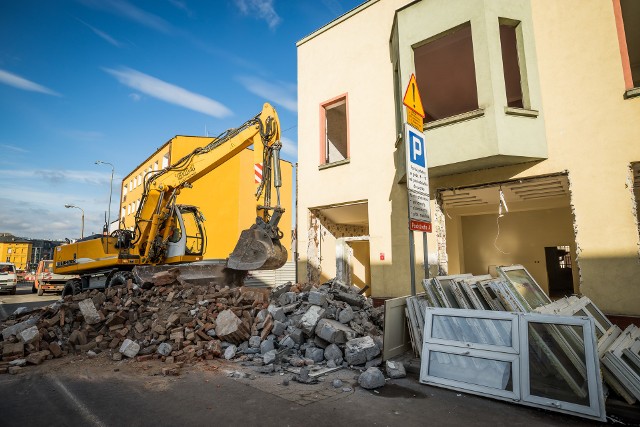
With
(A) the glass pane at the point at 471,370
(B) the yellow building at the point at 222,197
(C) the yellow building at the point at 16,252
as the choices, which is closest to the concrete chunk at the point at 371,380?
(A) the glass pane at the point at 471,370

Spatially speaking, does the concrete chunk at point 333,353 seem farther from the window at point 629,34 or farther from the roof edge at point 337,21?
the roof edge at point 337,21

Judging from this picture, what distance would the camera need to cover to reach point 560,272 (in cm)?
1429

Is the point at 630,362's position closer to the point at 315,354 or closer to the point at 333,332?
the point at 333,332

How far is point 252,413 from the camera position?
3.57 meters

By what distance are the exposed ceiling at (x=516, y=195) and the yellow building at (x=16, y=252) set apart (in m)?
74.7

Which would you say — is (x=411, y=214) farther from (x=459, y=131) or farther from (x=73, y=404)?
(x=73, y=404)

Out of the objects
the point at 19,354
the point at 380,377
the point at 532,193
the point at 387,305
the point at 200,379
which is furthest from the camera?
the point at 532,193

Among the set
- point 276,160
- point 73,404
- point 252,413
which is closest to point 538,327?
point 252,413

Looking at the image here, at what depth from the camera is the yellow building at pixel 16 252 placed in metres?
58.9

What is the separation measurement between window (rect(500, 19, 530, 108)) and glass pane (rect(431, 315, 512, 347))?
5117 mm

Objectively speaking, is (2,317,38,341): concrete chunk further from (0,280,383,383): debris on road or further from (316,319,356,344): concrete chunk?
(316,319,356,344): concrete chunk

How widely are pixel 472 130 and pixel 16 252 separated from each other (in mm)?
79780

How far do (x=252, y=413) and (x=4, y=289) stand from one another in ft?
85.4

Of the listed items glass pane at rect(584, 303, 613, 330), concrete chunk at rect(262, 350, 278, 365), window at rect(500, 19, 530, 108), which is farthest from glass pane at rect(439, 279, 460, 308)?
window at rect(500, 19, 530, 108)
